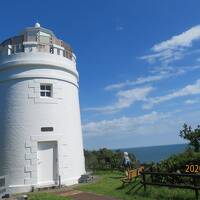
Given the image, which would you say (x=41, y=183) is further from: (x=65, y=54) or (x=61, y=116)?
(x=65, y=54)

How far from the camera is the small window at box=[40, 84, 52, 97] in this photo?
19141 millimetres

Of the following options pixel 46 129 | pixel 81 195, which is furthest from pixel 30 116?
pixel 81 195

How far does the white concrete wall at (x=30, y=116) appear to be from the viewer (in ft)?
59.6

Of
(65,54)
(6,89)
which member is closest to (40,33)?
(65,54)

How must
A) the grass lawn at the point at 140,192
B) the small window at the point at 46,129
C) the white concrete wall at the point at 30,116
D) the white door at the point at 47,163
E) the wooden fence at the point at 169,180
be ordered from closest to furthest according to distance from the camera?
the grass lawn at the point at 140,192 → the wooden fence at the point at 169,180 → the white concrete wall at the point at 30,116 → the white door at the point at 47,163 → the small window at the point at 46,129

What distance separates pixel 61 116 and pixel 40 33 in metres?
4.78

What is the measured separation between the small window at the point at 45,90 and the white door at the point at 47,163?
8.60 ft

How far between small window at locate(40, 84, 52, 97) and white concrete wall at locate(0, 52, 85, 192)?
0.29 m

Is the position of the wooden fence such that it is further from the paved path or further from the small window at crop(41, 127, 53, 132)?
the small window at crop(41, 127, 53, 132)

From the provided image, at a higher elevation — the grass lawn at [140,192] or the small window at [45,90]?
the small window at [45,90]

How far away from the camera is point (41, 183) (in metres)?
18.2
